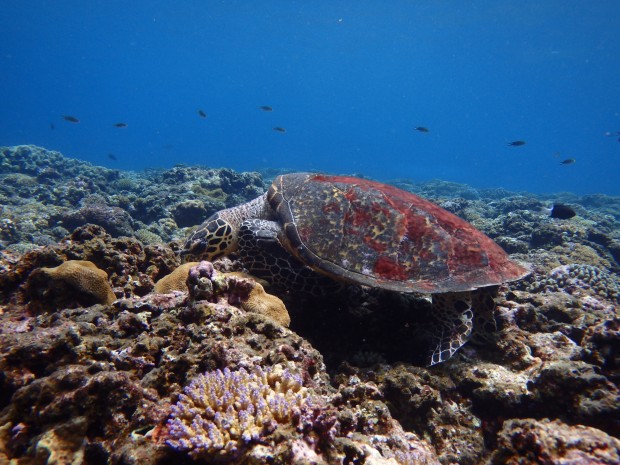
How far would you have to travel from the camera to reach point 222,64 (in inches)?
6845

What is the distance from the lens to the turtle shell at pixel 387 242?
13.6 feet

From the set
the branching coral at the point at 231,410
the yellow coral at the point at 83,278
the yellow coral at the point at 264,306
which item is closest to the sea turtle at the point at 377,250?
the yellow coral at the point at 264,306

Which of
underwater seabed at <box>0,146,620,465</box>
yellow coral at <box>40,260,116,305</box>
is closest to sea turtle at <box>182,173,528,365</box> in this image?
underwater seabed at <box>0,146,620,465</box>

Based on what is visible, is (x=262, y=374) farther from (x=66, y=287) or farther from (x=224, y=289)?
(x=66, y=287)

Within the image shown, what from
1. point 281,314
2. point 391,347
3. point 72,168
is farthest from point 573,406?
point 72,168

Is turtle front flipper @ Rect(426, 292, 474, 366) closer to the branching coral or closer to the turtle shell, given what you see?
the turtle shell

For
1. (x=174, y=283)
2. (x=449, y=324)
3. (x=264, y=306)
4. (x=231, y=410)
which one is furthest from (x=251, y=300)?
(x=449, y=324)

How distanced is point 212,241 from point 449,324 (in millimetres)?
3788

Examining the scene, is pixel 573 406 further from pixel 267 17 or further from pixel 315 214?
pixel 267 17

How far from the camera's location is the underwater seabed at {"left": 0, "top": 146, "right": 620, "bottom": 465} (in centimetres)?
194

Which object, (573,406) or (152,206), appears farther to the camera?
(152,206)

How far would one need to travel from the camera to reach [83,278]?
349cm

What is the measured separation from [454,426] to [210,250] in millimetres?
4111

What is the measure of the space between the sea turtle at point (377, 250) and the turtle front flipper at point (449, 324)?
0.5 inches
